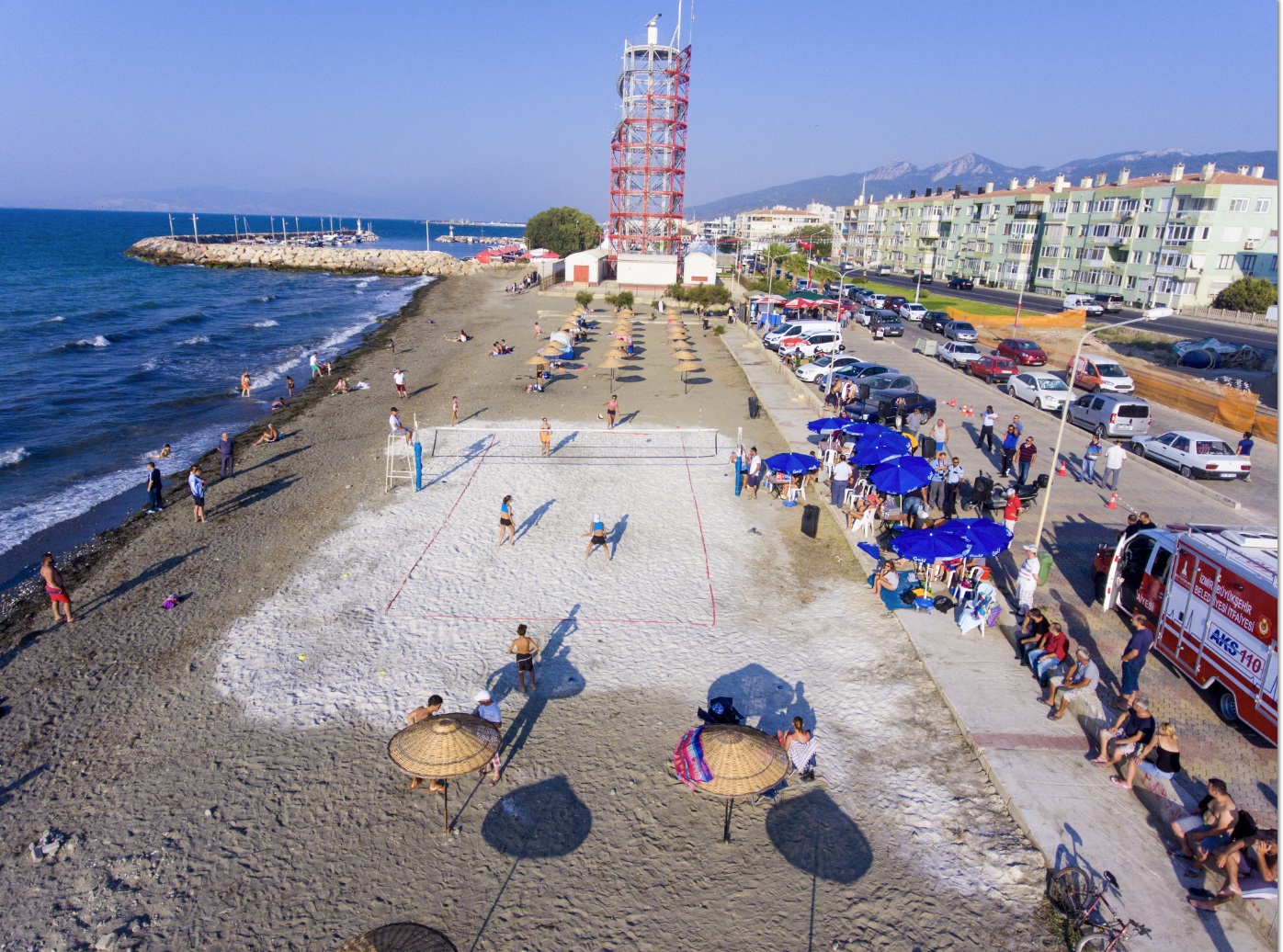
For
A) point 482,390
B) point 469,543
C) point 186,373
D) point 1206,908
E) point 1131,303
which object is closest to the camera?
point 1206,908

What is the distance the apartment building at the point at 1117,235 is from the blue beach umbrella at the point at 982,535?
130 ft

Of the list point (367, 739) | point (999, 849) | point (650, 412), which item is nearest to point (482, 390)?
point (650, 412)

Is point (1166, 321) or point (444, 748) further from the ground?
point (1166, 321)

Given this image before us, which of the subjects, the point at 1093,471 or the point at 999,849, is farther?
the point at 1093,471

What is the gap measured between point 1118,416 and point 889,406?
706 cm

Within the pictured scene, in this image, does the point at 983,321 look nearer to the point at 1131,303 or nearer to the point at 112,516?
the point at 1131,303

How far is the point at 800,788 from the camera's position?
10000mm

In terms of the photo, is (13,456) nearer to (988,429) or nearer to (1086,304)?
(988,429)

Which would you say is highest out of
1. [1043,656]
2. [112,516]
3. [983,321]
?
[983,321]

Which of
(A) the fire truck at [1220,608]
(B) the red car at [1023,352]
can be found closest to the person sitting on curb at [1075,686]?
(A) the fire truck at [1220,608]

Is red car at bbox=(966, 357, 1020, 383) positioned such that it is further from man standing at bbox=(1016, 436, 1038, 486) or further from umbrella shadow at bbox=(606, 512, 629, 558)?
umbrella shadow at bbox=(606, 512, 629, 558)

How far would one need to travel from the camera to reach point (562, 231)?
101 meters

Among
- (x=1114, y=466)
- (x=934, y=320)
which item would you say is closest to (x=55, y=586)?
(x=1114, y=466)

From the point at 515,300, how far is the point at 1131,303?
52.1 m
